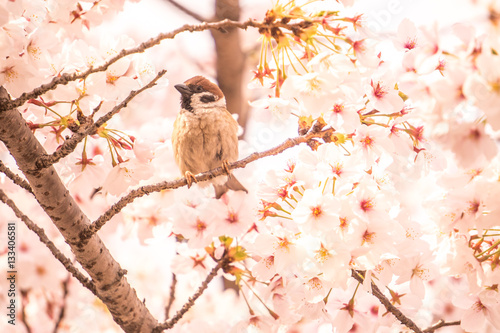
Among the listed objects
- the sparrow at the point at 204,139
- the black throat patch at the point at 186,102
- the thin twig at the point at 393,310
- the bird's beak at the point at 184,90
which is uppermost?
the bird's beak at the point at 184,90

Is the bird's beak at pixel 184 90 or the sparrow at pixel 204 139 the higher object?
the bird's beak at pixel 184 90

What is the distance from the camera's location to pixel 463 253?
1.61 m

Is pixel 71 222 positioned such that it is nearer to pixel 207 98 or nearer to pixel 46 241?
pixel 46 241

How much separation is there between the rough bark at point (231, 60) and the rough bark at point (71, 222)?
5.15 ft

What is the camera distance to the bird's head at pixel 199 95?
9.55ft

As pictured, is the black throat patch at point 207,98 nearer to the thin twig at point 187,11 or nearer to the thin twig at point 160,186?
the thin twig at point 187,11

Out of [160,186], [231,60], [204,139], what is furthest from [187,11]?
[160,186]

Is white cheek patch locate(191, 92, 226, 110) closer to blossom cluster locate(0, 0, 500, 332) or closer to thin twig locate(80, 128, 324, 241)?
blossom cluster locate(0, 0, 500, 332)

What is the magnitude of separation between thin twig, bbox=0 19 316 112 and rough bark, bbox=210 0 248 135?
5.06 ft

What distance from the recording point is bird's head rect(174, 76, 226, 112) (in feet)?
9.55

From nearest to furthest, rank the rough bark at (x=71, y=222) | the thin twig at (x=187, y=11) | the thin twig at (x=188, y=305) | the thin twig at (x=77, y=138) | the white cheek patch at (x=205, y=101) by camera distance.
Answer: the thin twig at (x=77, y=138), the rough bark at (x=71, y=222), the thin twig at (x=188, y=305), the white cheek patch at (x=205, y=101), the thin twig at (x=187, y=11)

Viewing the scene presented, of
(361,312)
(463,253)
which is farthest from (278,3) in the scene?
(361,312)

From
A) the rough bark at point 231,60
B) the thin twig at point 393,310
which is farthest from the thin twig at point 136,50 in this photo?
the rough bark at point 231,60

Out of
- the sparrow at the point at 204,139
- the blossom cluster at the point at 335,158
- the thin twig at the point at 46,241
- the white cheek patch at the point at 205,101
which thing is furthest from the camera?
the white cheek patch at the point at 205,101
